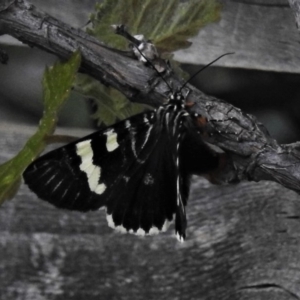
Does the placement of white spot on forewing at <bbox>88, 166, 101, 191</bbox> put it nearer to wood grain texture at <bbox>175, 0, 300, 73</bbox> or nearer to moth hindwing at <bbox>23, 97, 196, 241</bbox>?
moth hindwing at <bbox>23, 97, 196, 241</bbox>

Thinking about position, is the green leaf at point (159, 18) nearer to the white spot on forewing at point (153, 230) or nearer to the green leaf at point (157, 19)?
the green leaf at point (157, 19)

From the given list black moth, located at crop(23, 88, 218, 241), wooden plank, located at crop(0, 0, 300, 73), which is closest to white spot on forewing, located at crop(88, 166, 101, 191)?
black moth, located at crop(23, 88, 218, 241)

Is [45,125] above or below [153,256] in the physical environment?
above

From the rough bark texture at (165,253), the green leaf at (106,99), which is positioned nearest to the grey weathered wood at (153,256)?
the rough bark texture at (165,253)

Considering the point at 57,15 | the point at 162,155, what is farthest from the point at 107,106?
the point at 57,15

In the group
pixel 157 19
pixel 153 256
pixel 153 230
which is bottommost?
pixel 153 256

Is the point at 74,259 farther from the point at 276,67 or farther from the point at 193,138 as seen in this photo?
the point at 276,67

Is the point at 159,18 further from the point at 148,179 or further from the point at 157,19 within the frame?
the point at 148,179

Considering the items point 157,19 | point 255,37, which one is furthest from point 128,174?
point 255,37
